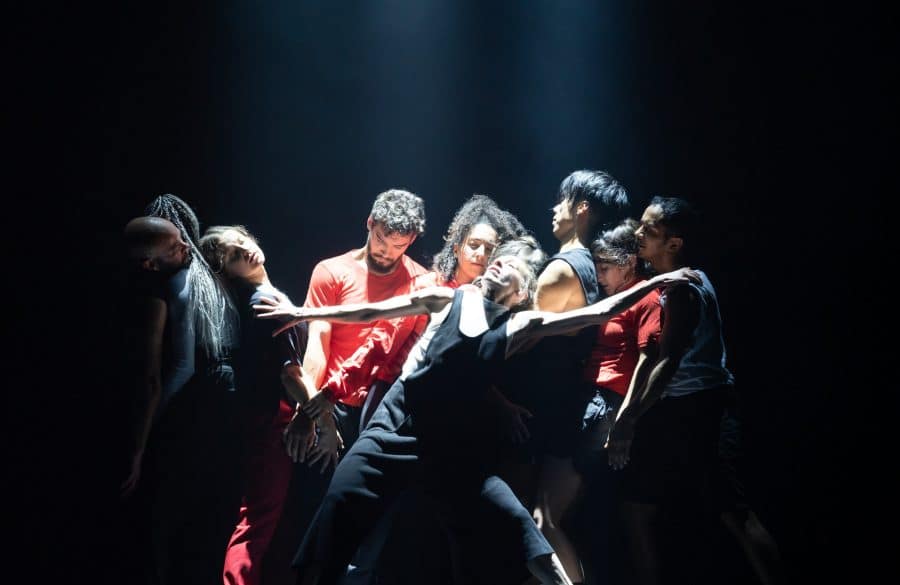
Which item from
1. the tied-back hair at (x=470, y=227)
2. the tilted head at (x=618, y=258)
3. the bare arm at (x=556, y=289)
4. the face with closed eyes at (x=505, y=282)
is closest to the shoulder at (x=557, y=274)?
the bare arm at (x=556, y=289)

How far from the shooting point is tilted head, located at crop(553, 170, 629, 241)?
320 cm

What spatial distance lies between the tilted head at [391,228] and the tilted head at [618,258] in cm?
88

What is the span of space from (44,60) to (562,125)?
280 centimetres

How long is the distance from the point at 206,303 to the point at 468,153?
1.73 m

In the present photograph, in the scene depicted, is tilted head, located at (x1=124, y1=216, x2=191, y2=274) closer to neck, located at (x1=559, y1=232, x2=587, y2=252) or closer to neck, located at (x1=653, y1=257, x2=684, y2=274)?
A: neck, located at (x1=559, y1=232, x2=587, y2=252)

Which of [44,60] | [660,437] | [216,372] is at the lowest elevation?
[660,437]

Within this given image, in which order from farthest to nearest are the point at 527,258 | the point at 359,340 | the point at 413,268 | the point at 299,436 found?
1. the point at 413,268
2. the point at 359,340
3. the point at 527,258
4. the point at 299,436

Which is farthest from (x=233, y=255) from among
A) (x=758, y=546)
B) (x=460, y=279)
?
(x=758, y=546)

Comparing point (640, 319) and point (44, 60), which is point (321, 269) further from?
point (44, 60)

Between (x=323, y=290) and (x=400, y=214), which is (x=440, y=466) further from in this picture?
(x=400, y=214)

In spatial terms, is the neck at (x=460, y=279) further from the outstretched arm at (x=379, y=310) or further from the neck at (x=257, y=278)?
the neck at (x=257, y=278)

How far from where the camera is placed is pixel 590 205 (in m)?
3.20

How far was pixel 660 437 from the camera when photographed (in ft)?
9.36

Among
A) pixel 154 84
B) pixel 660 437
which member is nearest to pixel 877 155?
pixel 660 437
